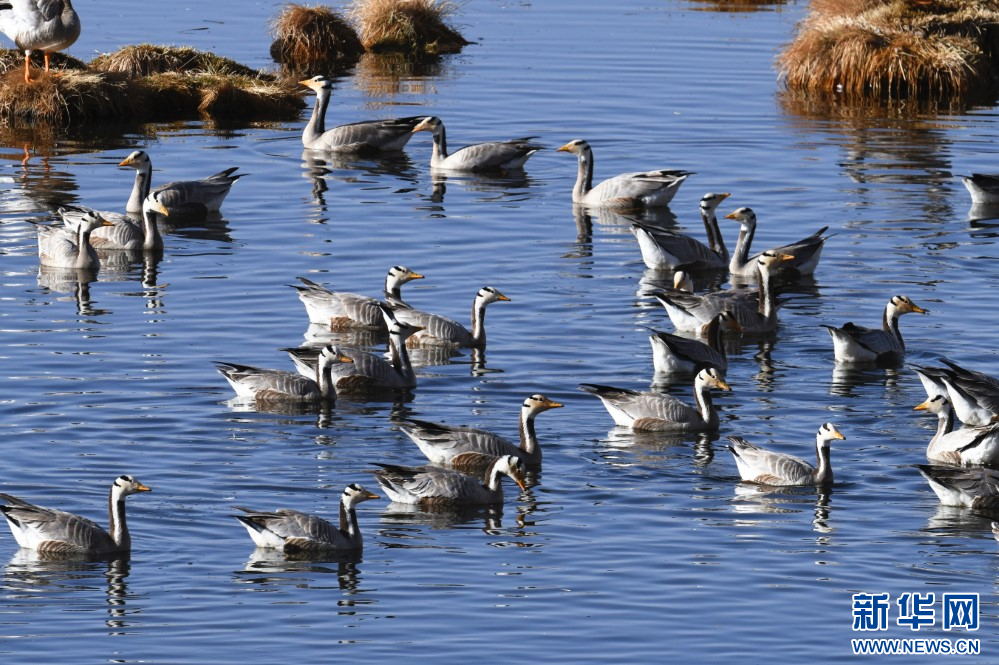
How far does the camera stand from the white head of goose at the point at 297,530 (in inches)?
656

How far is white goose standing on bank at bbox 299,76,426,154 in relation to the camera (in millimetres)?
38531

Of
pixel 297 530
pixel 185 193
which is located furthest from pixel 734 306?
pixel 185 193

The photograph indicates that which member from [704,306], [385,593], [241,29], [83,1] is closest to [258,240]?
[704,306]

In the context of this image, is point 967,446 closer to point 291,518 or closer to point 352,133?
point 291,518

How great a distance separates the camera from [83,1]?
2291 inches

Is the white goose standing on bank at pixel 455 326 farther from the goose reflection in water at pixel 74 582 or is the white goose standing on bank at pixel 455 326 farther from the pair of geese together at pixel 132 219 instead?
the goose reflection in water at pixel 74 582

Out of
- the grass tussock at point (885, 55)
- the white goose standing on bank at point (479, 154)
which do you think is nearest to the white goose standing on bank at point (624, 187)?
the white goose standing on bank at point (479, 154)

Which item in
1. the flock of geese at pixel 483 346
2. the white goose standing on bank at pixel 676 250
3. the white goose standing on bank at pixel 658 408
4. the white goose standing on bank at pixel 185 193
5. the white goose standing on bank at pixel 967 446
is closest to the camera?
the flock of geese at pixel 483 346

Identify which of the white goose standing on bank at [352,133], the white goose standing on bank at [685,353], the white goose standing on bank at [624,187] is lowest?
the white goose standing on bank at [685,353]

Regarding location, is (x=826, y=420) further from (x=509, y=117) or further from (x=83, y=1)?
(x=83, y=1)

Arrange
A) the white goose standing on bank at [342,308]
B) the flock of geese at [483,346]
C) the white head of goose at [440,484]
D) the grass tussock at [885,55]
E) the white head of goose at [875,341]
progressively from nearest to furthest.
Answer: the flock of geese at [483,346] → the white head of goose at [440,484] → the white head of goose at [875,341] → the white goose standing on bank at [342,308] → the grass tussock at [885,55]

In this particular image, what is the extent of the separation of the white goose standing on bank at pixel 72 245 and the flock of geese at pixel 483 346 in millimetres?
27

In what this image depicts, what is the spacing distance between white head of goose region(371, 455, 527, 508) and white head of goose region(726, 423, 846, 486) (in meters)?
2.51

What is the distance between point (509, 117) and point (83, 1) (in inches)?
873
